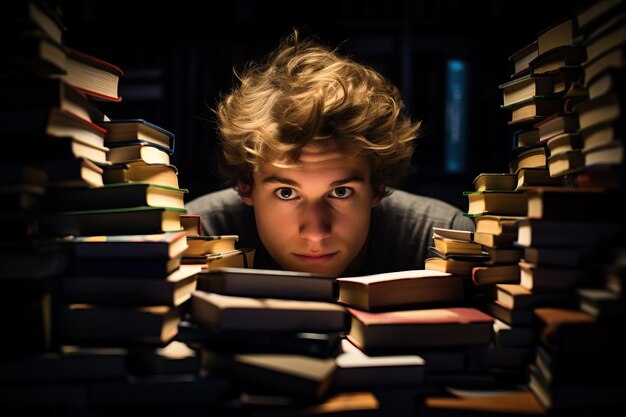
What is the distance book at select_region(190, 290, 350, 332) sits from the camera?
696mm

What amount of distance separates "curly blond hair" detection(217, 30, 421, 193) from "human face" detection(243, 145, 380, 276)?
1.5 inches

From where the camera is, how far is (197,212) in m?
1.79

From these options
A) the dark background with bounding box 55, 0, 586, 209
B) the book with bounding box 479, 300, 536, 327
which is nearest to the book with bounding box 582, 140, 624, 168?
the book with bounding box 479, 300, 536, 327

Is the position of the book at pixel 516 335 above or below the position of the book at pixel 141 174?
below

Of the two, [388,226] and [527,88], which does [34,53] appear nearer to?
[527,88]

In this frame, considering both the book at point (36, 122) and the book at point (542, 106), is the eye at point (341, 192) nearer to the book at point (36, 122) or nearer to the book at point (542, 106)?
the book at point (542, 106)

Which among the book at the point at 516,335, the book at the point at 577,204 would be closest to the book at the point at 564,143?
the book at the point at 577,204

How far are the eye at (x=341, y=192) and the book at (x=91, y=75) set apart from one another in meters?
0.55

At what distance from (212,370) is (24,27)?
610 millimetres

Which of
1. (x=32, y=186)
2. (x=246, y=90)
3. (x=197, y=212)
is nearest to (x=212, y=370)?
(x=32, y=186)

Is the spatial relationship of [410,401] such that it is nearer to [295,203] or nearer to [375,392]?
[375,392]

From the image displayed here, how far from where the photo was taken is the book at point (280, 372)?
0.63 m

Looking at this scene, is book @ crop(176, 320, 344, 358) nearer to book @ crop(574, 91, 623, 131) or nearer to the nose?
the nose

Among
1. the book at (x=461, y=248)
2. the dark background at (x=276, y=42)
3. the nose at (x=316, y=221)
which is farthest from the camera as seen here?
the dark background at (x=276, y=42)
